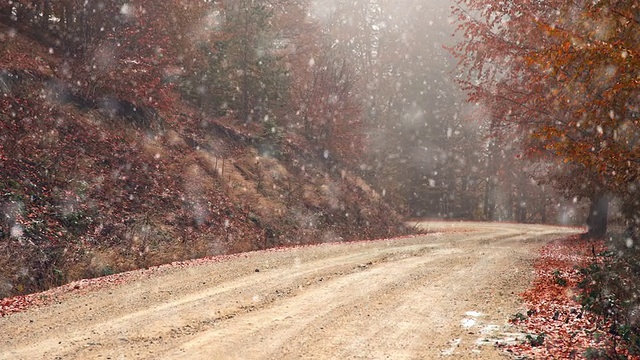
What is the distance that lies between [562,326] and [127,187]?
12698mm

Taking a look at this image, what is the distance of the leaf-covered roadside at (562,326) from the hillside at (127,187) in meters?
9.40

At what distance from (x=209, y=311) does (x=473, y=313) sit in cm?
421

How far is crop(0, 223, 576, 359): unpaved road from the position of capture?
6.68m

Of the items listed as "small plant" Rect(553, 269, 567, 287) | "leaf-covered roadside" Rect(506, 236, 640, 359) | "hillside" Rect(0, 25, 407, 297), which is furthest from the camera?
"hillside" Rect(0, 25, 407, 297)

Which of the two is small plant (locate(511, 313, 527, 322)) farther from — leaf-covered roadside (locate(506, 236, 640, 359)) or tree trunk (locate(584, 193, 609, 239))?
tree trunk (locate(584, 193, 609, 239))

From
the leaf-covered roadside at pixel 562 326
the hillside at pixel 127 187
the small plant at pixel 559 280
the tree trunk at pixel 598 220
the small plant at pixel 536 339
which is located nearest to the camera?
the leaf-covered roadside at pixel 562 326

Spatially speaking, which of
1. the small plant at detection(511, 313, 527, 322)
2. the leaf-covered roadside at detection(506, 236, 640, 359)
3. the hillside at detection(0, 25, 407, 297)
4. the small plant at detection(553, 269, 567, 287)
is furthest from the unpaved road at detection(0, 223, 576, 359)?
the hillside at detection(0, 25, 407, 297)

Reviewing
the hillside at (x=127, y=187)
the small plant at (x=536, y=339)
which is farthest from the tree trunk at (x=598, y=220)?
the small plant at (x=536, y=339)

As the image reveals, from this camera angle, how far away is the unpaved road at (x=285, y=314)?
21.9 ft

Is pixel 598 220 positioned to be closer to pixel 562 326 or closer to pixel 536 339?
pixel 562 326

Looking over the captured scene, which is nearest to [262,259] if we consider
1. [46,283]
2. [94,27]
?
[46,283]

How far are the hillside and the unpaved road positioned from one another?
2068 mm

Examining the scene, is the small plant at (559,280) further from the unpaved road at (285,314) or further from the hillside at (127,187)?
the hillside at (127,187)

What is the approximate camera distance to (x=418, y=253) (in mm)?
15469
